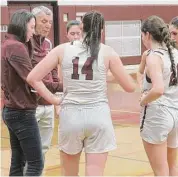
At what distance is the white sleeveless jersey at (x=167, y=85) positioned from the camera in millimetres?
4648

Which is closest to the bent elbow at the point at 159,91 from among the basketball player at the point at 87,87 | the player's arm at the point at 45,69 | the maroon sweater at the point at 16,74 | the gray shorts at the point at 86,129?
the basketball player at the point at 87,87

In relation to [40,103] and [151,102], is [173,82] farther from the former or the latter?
[40,103]

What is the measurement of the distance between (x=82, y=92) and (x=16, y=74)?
808 mm

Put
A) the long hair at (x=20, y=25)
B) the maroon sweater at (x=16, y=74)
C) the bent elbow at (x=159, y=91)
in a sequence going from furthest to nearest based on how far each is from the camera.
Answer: the long hair at (x=20, y=25) < the maroon sweater at (x=16, y=74) < the bent elbow at (x=159, y=91)

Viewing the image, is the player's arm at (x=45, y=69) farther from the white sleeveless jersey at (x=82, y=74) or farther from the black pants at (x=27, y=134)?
the black pants at (x=27, y=134)

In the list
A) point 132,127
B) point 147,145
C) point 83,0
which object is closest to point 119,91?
point 132,127

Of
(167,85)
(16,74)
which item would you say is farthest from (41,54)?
(167,85)

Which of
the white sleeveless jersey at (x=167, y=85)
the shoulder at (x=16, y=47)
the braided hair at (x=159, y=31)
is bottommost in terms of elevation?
the white sleeveless jersey at (x=167, y=85)

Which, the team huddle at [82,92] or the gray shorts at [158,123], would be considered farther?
the gray shorts at [158,123]

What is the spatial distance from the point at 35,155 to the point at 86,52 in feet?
3.88

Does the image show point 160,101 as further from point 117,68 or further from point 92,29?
point 92,29

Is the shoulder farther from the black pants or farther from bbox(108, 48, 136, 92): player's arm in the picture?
bbox(108, 48, 136, 92): player's arm

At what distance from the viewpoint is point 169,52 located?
473cm

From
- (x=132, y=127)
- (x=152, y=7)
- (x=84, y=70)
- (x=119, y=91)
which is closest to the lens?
(x=84, y=70)
